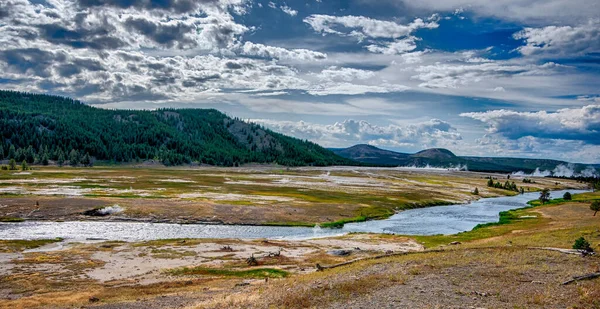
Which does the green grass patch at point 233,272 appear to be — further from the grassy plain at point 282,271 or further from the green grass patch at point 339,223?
the green grass patch at point 339,223

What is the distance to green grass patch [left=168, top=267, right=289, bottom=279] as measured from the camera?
41.8 metres

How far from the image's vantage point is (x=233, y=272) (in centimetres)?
4325

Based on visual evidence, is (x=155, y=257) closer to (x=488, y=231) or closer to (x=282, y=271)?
(x=282, y=271)

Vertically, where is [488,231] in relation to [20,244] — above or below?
above

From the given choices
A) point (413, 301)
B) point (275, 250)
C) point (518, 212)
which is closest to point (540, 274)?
point (413, 301)

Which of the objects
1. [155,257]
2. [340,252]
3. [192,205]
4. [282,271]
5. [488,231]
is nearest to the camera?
[282,271]

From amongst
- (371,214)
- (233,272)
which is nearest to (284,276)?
(233,272)

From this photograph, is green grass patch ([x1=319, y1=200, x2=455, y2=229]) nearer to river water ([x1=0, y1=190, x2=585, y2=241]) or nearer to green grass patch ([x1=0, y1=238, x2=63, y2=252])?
river water ([x1=0, y1=190, x2=585, y2=241])

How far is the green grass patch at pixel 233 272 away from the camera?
41812 millimetres

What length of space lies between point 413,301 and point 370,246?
3278 cm

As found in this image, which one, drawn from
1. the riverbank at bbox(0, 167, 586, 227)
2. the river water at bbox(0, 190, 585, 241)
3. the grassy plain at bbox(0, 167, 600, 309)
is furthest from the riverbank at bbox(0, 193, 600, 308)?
the riverbank at bbox(0, 167, 586, 227)

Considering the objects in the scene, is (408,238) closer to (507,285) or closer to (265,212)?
(265,212)

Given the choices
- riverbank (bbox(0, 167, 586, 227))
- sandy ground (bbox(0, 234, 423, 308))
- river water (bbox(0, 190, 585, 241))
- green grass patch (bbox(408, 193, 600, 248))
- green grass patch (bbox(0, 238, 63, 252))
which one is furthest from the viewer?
riverbank (bbox(0, 167, 586, 227))

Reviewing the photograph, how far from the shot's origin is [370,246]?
57219 mm
